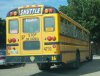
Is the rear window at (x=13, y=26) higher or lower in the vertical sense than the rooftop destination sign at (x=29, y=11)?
lower

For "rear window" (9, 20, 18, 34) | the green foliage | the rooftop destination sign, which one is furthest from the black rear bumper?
the green foliage

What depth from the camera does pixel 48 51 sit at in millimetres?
16875

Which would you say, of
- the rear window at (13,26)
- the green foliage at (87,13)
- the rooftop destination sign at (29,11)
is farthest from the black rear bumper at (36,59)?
the green foliage at (87,13)

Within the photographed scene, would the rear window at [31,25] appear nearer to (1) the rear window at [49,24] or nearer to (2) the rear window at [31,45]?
(1) the rear window at [49,24]

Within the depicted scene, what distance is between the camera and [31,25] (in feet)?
56.7

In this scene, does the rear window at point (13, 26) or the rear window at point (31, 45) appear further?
the rear window at point (13, 26)

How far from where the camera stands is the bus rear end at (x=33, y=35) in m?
16.9

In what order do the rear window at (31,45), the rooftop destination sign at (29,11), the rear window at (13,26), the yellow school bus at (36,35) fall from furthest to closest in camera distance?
the rear window at (13,26) → the rooftop destination sign at (29,11) → the rear window at (31,45) → the yellow school bus at (36,35)

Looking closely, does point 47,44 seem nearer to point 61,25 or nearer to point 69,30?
point 61,25

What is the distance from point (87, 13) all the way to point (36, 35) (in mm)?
30950

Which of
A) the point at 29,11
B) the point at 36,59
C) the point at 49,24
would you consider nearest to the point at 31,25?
the point at 29,11

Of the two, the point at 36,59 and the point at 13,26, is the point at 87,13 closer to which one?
the point at 13,26

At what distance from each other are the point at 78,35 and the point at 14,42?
6597 millimetres

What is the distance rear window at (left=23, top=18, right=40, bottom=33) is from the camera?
56.4ft
